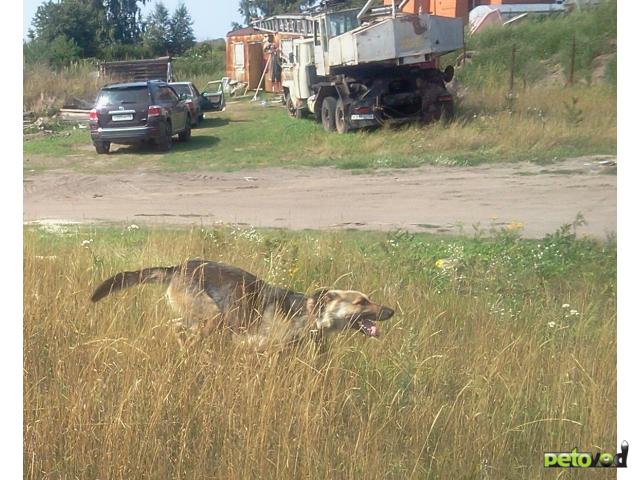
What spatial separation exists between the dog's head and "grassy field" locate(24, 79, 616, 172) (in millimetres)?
694

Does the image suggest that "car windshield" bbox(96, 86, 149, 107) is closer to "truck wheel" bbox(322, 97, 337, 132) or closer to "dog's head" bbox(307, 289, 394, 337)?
"truck wheel" bbox(322, 97, 337, 132)

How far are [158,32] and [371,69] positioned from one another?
1.14 metres

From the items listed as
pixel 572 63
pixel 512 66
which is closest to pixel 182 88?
pixel 512 66

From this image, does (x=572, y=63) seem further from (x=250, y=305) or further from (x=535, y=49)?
(x=250, y=305)

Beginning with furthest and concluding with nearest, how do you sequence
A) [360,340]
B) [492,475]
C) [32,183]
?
[32,183] < [360,340] < [492,475]

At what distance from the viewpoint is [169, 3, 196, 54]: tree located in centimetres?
446

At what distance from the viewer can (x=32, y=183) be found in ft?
15.2

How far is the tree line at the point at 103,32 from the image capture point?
14.8 feet

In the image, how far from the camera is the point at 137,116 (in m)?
4.66

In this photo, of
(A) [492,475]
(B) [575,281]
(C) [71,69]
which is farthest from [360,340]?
(C) [71,69]

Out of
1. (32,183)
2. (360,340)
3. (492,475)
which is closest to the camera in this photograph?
(492,475)

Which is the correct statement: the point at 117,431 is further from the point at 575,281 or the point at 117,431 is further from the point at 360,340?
the point at 575,281

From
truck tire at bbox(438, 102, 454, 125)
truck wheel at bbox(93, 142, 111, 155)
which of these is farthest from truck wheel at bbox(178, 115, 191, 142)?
truck tire at bbox(438, 102, 454, 125)

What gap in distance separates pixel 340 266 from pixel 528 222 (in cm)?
98
